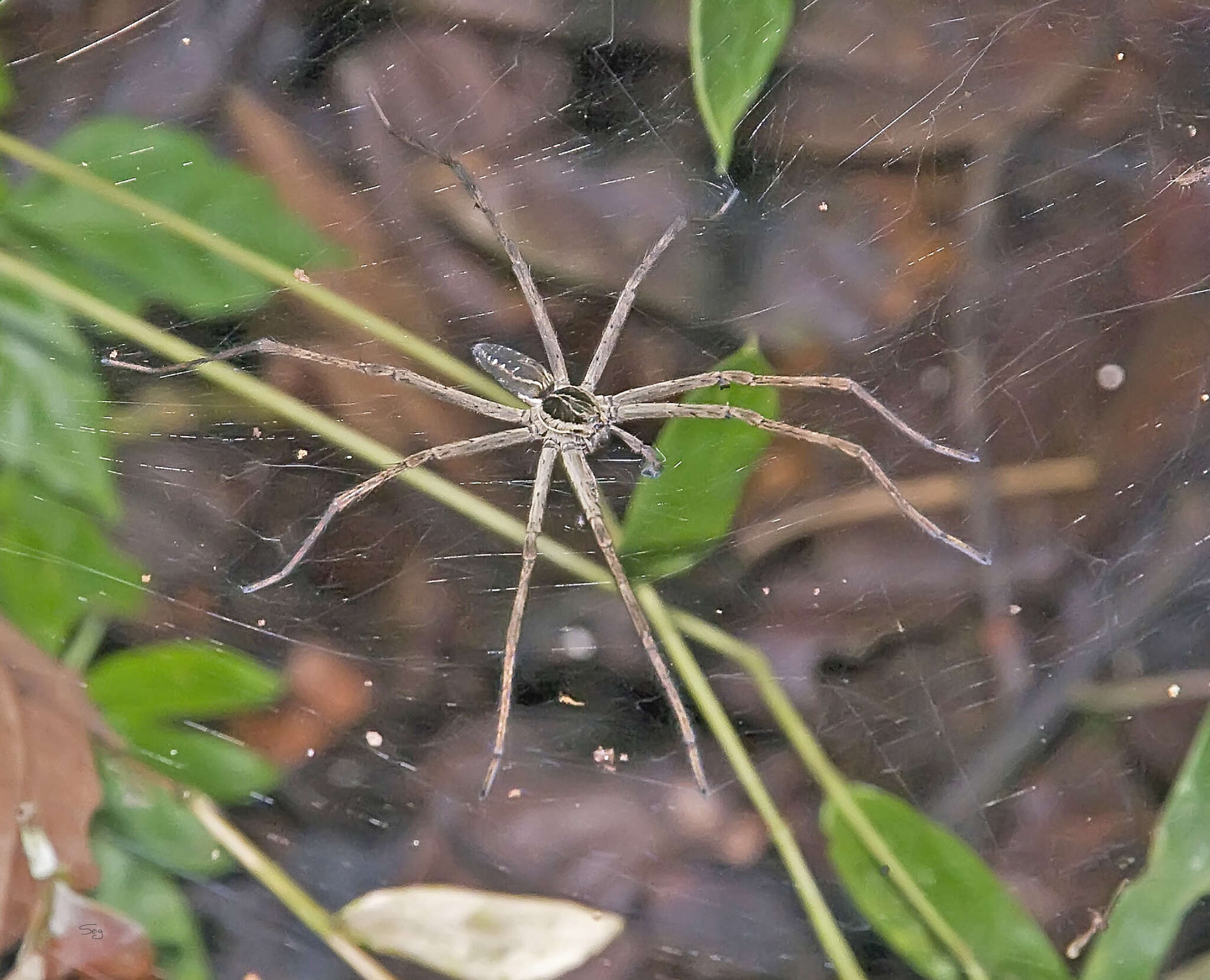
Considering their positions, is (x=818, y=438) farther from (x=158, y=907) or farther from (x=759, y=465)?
(x=158, y=907)

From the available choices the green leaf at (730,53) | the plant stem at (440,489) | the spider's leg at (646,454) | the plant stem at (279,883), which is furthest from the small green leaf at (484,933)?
the green leaf at (730,53)

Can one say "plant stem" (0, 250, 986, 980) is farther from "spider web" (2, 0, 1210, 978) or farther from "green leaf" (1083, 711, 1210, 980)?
"green leaf" (1083, 711, 1210, 980)

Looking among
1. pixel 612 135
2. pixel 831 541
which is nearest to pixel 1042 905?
pixel 831 541

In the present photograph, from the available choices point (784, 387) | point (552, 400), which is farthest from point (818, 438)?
point (552, 400)

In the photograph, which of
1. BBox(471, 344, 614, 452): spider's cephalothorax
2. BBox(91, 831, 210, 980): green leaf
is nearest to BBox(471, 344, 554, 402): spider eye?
BBox(471, 344, 614, 452): spider's cephalothorax

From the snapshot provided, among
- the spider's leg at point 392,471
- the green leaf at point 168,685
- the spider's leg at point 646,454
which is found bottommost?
the green leaf at point 168,685

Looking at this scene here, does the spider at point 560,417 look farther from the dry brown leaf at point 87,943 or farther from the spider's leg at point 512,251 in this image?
the dry brown leaf at point 87,943

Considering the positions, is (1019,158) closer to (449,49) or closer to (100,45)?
(449,49)
